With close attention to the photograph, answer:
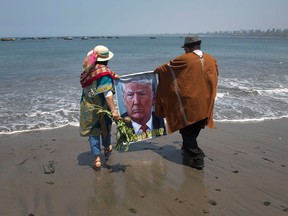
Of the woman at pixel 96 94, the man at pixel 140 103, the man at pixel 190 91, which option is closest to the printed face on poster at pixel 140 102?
the man at pixel 140 103

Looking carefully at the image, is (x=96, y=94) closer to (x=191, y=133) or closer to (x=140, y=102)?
(x=140, y=102)

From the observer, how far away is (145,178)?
4086mm

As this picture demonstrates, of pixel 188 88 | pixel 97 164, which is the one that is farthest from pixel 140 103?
pixel 97 164

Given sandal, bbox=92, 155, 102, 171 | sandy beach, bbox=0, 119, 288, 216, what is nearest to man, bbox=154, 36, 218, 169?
sandy beach, bbox=0, 119, 288, 216

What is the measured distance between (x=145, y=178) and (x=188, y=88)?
1351mm

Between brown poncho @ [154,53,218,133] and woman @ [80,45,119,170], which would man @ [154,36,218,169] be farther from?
woman @ [80,45,119,170]

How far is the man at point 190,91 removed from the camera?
4.16 meters

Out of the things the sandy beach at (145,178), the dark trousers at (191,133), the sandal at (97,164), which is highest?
the dark trousers at (191,133)

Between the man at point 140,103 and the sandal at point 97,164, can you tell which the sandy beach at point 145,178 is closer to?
the sandal at point 97,164

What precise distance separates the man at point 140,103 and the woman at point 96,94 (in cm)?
48

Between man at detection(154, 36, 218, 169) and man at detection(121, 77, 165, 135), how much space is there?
0.23 metres

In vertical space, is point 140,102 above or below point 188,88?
below

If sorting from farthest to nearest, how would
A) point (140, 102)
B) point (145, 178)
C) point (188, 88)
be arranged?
1. point (140, 102)
2. point (188, 88)
3. point (145, 178)

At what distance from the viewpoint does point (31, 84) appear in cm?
1268
